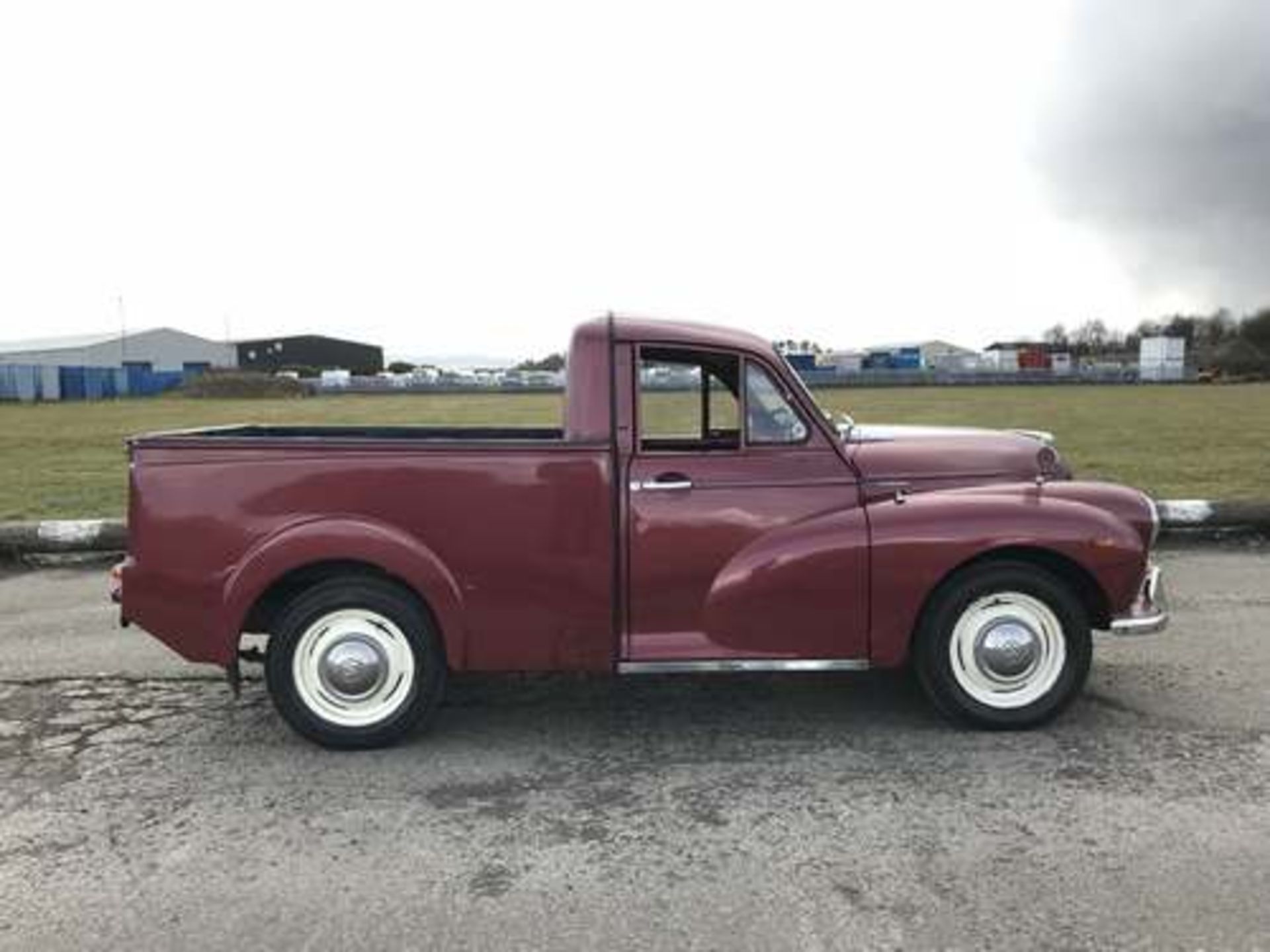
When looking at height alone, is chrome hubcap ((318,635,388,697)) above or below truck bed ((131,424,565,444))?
below

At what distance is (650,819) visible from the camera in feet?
14.6

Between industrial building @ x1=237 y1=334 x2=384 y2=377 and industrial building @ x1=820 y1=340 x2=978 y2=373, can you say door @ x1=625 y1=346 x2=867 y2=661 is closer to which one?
industrial building @ x1=820 y1=340 x2=978 y2=373

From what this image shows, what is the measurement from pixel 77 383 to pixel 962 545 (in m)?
70.8

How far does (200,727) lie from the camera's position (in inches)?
223

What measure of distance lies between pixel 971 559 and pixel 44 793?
3889 millimetres

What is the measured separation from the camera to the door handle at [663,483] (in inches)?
209

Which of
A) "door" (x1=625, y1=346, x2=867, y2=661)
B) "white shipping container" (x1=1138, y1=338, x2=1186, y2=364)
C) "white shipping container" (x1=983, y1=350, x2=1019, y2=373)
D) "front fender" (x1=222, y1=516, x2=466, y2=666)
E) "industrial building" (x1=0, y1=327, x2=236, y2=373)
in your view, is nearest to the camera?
"front fender" (x1=222, y1=516, x2=466, y2=666)

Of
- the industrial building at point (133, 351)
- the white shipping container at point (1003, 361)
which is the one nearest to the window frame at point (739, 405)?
the white shipping container at point (1003, 361)

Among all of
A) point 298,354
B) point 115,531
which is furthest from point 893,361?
point 115,531

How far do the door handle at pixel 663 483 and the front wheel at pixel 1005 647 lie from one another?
1.22m

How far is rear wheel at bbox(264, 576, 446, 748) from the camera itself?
5.22 m

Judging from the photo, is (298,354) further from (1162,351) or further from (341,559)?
(341,559)

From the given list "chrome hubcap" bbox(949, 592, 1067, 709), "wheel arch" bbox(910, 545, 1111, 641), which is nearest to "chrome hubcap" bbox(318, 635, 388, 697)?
"wheel arch" bbox(910, 545, 1111, 641)

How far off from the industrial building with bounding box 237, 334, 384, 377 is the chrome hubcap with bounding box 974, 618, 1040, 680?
11120 centimetres
